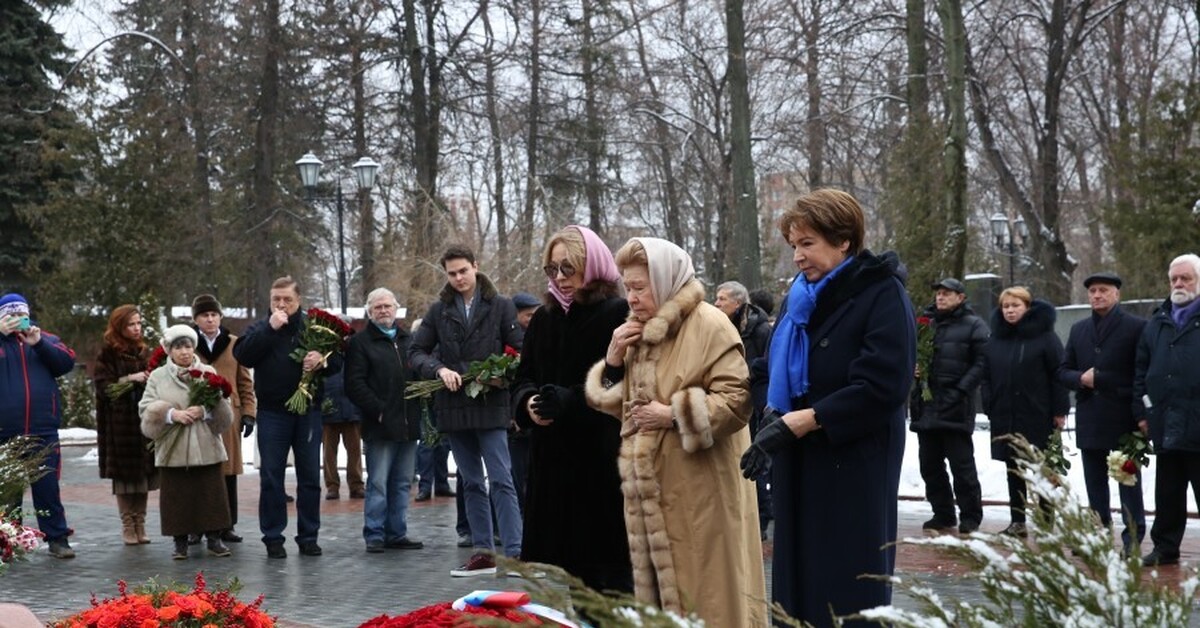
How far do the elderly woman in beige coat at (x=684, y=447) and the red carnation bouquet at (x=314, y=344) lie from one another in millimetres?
5646

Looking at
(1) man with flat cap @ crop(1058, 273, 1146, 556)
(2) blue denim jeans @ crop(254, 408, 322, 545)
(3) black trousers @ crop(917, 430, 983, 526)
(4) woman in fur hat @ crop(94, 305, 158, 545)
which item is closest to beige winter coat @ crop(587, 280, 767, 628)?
(1) man with flat cap @ crop(1058, 273, 1146, 556)

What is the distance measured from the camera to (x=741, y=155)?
2402 cm

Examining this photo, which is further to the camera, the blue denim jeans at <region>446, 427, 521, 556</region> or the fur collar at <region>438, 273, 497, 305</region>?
the fur collar at <region>438, 273, 497, 305</region>

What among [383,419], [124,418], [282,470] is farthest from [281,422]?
[124,418]

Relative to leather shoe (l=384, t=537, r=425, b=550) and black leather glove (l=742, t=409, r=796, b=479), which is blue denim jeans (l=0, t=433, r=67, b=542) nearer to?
leather shoe (l=384, t=537, r=425, b=550)

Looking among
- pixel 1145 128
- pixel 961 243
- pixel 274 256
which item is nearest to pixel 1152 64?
pixel 1145 128

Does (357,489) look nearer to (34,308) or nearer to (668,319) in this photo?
(668,319)

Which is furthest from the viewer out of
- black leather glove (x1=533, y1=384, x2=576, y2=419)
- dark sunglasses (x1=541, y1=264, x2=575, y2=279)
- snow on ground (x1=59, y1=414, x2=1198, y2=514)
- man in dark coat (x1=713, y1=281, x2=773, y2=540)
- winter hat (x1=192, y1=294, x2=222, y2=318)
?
snow on ground (x1=59, y1=414, x2=1198, y2=514)

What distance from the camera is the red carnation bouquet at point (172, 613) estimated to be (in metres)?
5.41

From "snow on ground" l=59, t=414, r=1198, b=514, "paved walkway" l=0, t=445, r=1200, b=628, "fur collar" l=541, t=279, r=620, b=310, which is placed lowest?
"paved walkway" l=0, t=445, r=1200, b=628

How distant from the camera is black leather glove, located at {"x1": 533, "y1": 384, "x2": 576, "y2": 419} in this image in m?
6.74

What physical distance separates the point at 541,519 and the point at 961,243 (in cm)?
1538

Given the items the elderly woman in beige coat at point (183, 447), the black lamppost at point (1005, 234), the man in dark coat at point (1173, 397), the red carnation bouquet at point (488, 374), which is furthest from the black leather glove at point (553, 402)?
the black lamppost at point (1005, 234)

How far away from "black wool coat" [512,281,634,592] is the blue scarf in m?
1.53
